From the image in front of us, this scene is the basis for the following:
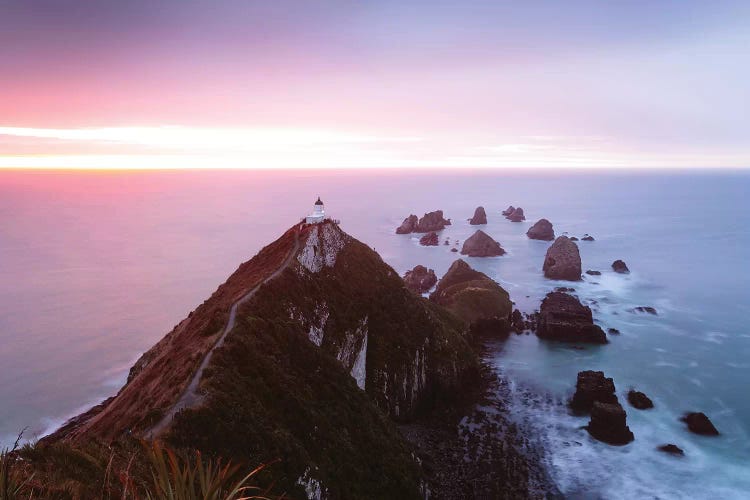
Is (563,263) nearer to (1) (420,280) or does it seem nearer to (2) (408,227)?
(1) (420,280)

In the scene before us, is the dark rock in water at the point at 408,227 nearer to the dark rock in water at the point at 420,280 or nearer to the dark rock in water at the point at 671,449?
the dark rock in water at the point at 420,280

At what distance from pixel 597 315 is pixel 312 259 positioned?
5765cm

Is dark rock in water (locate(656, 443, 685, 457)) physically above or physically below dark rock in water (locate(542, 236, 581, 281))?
below

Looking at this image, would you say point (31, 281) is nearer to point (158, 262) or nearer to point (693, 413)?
point (158, 262)

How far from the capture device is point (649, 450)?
142 feet

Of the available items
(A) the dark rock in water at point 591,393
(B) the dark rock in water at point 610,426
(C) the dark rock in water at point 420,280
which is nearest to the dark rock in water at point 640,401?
(A) the dark rock in water at point 591,393

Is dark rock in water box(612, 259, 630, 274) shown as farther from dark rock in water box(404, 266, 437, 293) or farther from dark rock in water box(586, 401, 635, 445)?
dark rock in water box(586, 401, 635, 445)

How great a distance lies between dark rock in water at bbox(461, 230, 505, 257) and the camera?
128 metres

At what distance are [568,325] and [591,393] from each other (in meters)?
20.1

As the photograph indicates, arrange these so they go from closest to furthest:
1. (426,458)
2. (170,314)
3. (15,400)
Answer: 1. (426,458)
2. (15,400)
3. (170,314)

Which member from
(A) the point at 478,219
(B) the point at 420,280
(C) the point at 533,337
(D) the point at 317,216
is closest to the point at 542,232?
(A) the point at 478,219

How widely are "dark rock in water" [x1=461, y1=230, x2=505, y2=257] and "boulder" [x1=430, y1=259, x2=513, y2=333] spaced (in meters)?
44.5

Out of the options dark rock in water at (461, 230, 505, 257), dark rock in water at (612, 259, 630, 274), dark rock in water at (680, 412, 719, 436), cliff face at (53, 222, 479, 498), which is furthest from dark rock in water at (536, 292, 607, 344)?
dark rock in water at (461, 230, 505, 257)

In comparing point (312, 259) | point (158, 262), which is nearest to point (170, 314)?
point (158, 262)
